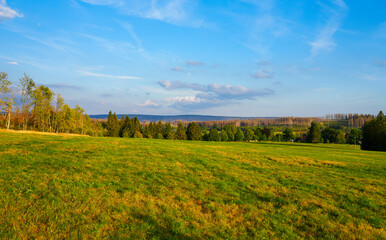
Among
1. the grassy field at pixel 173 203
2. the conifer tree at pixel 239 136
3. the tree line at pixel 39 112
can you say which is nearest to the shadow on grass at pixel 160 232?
the grassy field at pixel 173 203

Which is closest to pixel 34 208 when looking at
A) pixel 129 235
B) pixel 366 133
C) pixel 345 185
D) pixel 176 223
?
pixel 129 235

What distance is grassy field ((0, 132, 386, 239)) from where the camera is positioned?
6230 mm

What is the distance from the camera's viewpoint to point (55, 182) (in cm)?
942

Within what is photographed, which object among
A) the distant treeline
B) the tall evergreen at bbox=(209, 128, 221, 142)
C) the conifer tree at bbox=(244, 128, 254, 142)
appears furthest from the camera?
the conifer tree at bbox=(244, 128, 254, 142)

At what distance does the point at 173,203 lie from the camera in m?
8.27

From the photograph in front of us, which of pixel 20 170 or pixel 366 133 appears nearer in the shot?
pixel 20 170

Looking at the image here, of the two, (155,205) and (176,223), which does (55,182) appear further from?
(176,223)

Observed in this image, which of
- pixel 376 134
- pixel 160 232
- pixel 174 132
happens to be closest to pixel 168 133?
pixel 174 132

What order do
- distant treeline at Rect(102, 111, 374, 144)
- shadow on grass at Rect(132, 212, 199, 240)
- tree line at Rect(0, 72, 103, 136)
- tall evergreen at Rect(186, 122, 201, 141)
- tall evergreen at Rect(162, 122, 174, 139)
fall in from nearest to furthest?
shadow on grass at Rect(132, 212, 199, 240) < tree line at Rect(0, 72, 103, 136) < tall evergreen at Rect(162, 122, 174, 139) < distant treeline at Rect(102, 111, 374, 144) < tall evergreen at Rect(186, 122, 201, 141)

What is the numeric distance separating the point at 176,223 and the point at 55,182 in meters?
7.02

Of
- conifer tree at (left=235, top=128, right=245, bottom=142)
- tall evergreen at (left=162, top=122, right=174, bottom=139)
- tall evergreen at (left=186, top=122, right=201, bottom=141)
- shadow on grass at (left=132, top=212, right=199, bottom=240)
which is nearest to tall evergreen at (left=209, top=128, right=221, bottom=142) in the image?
tall evergreen at (left=186, top=122, right=201, bottom=141)

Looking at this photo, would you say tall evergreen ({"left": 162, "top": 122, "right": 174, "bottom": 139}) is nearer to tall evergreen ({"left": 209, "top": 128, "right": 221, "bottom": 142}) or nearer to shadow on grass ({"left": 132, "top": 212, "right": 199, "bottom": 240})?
tall evergreen ({"left": 209, "top": 128, "right": 221, "bottom": 142})

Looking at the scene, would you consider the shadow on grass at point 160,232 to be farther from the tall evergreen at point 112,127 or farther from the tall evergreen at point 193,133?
the tall evergreen at point 112,127

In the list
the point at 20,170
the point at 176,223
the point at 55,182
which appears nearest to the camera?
the point at 176,223
